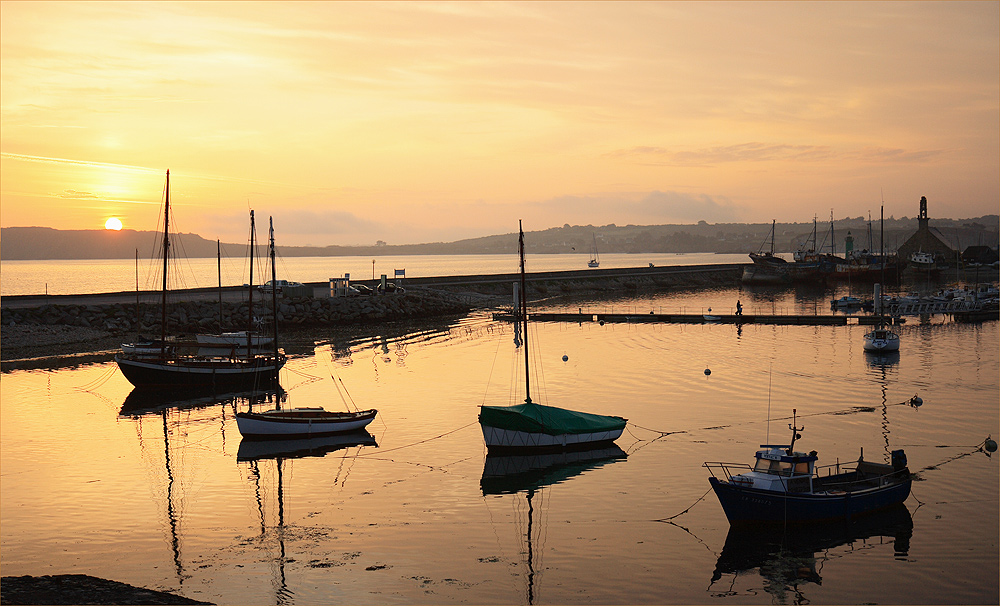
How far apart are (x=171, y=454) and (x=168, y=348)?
974 inches

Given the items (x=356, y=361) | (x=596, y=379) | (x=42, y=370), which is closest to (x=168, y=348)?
(x=42, y=370)

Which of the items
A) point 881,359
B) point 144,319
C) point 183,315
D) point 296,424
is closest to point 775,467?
point 296,424

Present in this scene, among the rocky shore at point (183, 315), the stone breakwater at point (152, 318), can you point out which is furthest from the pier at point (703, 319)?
the stone breakwater at point (152, 318)

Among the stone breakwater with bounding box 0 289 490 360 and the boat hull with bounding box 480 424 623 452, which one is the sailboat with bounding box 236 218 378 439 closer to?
the boat hull with bounding box 480 424 623 452

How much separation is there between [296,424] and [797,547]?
22230 mm

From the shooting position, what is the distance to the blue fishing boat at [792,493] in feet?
78.7

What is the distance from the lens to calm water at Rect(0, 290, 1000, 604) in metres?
20.7

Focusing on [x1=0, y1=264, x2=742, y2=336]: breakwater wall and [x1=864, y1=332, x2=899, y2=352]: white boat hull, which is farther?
[x1=0, y1=264, x2=742, y2=336]: breakwater wall

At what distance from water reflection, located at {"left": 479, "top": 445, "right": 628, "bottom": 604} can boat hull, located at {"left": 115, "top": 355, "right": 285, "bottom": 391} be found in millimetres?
22296

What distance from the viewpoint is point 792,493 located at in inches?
945

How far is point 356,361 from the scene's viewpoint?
200 ft

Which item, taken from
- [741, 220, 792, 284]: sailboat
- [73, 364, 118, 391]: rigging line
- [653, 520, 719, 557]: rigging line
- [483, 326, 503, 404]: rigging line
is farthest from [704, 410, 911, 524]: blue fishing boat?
[741, 220, 792, 284]: sailboat

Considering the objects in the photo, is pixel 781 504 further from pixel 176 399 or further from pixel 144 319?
pixel 144 319

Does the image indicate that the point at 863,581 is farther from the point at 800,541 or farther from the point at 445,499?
the point at 445,499
